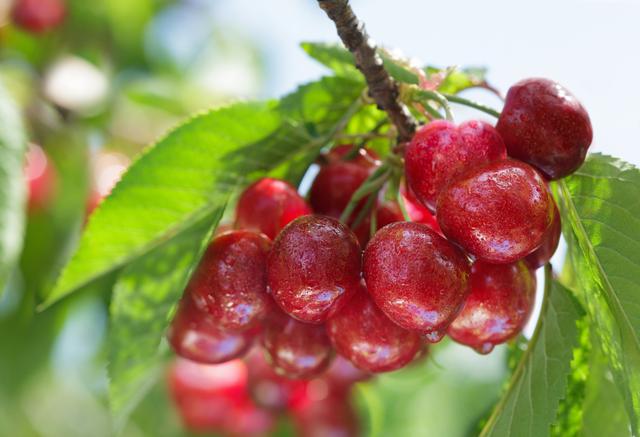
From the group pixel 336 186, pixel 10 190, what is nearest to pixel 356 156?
pixel 336 186

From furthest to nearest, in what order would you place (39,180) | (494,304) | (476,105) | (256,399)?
(256,399), (39,180), (476,105), (494,304)

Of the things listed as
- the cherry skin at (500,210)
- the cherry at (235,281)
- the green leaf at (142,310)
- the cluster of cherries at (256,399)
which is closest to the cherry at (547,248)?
the cherry skin at (500,210)

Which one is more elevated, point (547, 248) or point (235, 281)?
point (547, 248)

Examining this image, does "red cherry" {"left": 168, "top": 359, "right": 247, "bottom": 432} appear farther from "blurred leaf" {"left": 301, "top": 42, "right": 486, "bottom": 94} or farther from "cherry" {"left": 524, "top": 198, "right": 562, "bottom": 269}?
"cherry" {"left": 524, "top": 198, "right": 562, "bottom": 269}

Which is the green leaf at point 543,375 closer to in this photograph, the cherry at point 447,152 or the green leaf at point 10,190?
the cherry at point 447,152

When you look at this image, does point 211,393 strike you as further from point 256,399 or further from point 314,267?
point 314,267

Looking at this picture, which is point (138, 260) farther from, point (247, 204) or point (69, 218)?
point (69, 218)
